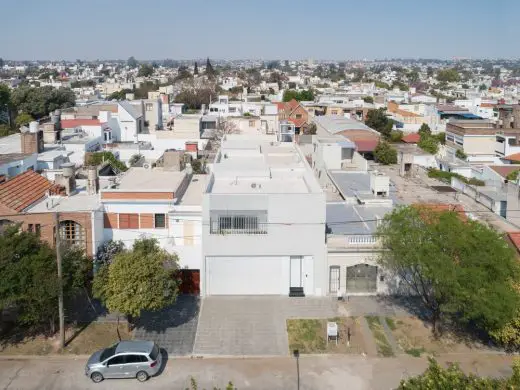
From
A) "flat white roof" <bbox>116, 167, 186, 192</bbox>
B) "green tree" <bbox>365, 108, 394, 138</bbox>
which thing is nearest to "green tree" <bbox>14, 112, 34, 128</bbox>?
"green tree" <bbox>365, 108, 394, 138</bbox>

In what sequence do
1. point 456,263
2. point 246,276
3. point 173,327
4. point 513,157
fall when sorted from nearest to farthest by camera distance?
1. point 456,263
2. point 173,327
3. point 246,276
4. point 513,157

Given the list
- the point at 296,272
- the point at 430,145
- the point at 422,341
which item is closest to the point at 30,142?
the point at 296,272

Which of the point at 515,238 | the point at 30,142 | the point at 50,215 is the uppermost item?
the point at 30,142

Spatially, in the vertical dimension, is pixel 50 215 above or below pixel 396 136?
above

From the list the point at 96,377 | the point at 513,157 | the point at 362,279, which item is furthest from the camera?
the point at 513,157

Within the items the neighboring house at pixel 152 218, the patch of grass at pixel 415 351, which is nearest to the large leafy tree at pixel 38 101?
the neighboring house at pixel 152 218

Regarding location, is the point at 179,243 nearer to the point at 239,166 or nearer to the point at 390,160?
the point at 239,166

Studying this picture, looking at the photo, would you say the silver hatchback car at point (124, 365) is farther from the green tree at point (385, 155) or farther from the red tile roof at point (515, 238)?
the green tree at point (385, 155)

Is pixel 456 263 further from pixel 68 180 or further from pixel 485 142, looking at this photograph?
pixel 485 142
